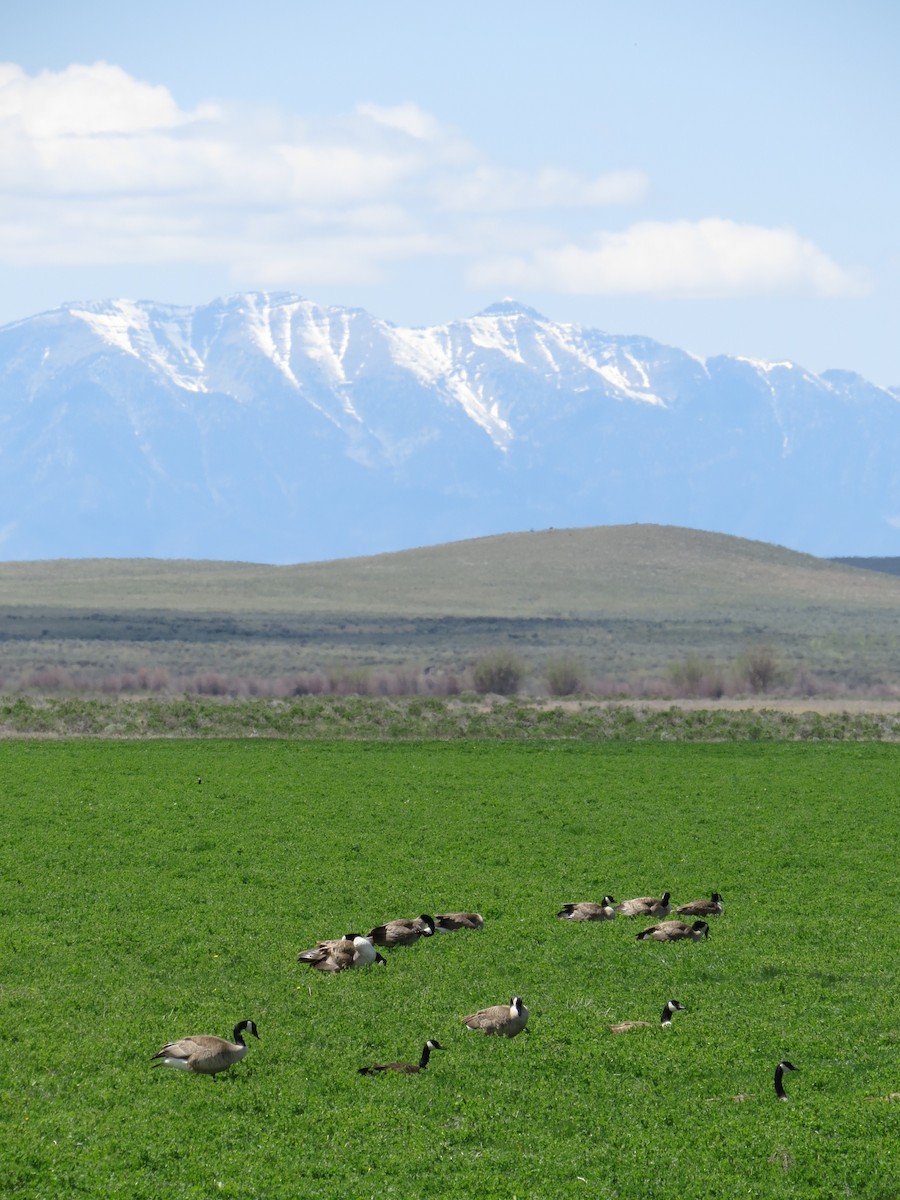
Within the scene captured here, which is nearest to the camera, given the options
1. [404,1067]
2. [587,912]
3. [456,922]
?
[404,1067]

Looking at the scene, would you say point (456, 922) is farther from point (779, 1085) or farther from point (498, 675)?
point (498, 675)

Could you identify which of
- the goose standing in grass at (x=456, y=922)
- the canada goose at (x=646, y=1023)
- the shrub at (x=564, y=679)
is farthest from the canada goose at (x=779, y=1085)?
the shrub at (x=564, y=679)

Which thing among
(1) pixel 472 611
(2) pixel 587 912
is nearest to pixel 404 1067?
(2) pixel 587 912

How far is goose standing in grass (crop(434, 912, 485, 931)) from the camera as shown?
58.1ft

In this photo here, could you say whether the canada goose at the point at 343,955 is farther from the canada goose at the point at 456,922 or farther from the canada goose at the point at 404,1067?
the canada goose at the point at 404,1067

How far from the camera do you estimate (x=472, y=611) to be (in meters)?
108

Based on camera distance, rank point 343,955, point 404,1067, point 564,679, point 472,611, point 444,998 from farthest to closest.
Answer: point 472,611 < point 564,679 < point 343,955 < point 444,998 < point 404,1067

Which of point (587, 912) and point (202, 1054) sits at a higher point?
point (202, 1054)

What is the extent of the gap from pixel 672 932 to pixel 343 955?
12.9ft

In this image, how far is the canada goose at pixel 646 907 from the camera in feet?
60.4

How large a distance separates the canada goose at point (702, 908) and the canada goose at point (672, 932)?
895mm

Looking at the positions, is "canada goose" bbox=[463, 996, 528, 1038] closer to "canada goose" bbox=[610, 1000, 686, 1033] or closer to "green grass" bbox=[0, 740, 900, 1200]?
"green grass" bbox=[0, 740, 900, 1200]

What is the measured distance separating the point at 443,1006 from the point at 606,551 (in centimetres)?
11965

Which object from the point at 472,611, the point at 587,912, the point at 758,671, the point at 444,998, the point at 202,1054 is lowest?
the point at 444,998
